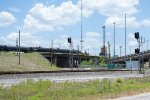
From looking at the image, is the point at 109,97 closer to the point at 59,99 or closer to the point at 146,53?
the point at 59,99

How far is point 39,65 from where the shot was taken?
79.0 meters

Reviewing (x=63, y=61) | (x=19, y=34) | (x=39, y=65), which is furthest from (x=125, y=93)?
(x=63, y=61)

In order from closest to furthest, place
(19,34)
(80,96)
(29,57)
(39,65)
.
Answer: (80,96), (19,34), (39,65), (29,57)

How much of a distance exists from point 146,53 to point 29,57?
56893 mm

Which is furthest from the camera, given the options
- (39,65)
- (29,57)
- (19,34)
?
(29,57)

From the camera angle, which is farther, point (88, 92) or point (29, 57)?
point (29, 57)

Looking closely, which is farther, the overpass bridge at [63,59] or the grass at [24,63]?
the overpass bridge at [63,59]

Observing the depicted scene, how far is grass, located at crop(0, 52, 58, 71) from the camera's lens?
67094 mm

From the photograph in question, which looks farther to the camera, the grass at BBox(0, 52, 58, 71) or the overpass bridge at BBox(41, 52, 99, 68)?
the overpass bridge at BBox(41, 52, 99, 68)

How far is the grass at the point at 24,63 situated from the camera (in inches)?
2641

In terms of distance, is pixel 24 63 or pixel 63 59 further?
pixel 63 59

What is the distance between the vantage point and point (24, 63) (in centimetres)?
7531

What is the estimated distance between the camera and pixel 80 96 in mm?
22656

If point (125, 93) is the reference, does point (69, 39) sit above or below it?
above
